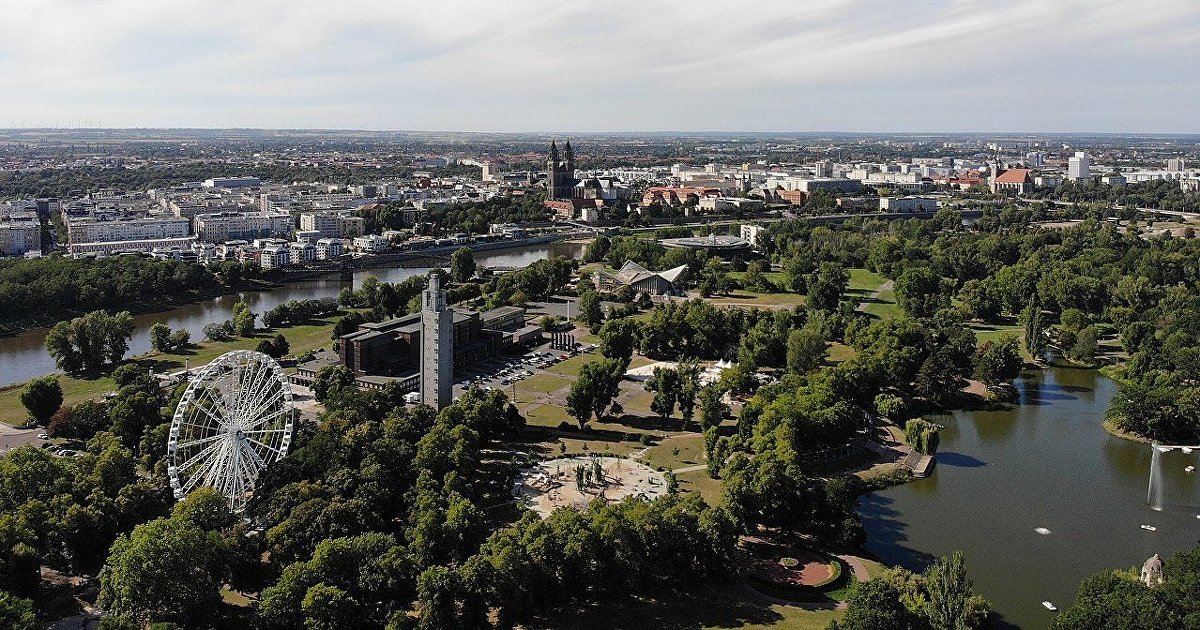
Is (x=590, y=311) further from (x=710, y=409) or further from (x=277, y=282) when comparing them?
(x=277, y=282)

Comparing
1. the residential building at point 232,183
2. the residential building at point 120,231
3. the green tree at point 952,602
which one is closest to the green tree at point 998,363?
the green tree at point 952,602

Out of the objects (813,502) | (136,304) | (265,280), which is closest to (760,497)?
(813,502)

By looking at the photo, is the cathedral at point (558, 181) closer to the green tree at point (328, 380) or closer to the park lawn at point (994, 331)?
the park lawn at point (994, 331)

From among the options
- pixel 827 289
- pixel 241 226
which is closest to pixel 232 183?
pixel 241 226

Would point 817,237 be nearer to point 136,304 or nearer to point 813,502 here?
point 136,304

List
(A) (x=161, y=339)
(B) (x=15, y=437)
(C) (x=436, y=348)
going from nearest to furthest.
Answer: (B) (x=15, y=437), (C) (x=436, y=348), (A) (x=161, y=339)
